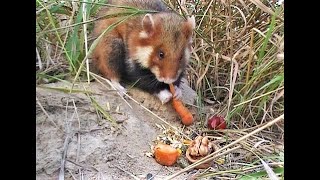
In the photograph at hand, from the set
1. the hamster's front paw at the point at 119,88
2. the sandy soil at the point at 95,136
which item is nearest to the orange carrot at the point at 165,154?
the sandy soil at the point at 95,136

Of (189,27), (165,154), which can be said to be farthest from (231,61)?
(165,154)

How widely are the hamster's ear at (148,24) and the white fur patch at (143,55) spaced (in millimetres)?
41

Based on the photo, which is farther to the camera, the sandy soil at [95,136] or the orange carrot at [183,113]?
the orange carrot at [183,113]

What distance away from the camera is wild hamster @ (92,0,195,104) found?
4.49 feet

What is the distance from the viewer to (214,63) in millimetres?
1409

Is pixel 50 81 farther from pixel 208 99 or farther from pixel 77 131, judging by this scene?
pixel 208 99

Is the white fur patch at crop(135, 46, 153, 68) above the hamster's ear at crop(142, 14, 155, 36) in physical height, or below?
below

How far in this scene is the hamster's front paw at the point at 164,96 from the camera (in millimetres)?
Result: 1394

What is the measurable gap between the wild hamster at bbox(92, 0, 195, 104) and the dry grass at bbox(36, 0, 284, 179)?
3 cm

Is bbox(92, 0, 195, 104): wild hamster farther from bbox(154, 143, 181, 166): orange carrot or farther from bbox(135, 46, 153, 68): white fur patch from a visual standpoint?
bbox(154, 143, 181, 166): orange carrot

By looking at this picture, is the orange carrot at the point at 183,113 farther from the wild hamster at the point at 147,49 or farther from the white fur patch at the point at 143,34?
the white fur patch at the point at 143,34

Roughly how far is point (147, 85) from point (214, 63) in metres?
0.16

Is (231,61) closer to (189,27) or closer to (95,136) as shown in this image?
(189,27)

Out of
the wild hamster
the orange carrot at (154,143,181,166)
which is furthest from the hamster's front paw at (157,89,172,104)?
the orange carrot at (154,143,181,166)
